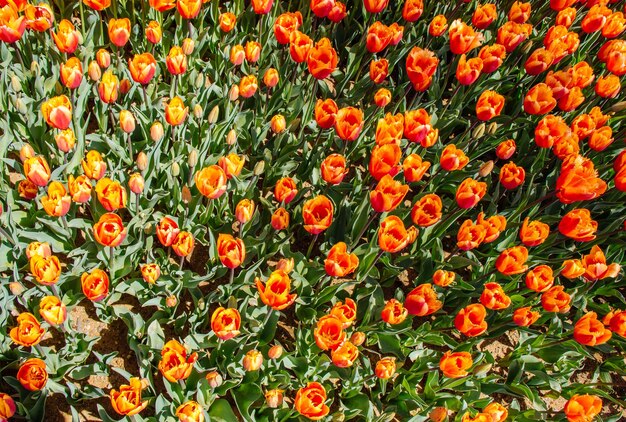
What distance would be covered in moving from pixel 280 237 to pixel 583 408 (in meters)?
1.54

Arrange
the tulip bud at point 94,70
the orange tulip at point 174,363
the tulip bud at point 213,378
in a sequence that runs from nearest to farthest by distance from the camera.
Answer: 1. the orange tulip at point 174,363
2. the tulip bud at point 213,378
3. the tulip bud at point 94,70

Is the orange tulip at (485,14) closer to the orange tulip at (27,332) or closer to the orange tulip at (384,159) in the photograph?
the orange tulip at (384,159)

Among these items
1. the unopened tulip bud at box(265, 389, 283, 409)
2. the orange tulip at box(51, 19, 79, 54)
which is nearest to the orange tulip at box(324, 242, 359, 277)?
the unopened tulip bud at box(265, 389, 283, 409)

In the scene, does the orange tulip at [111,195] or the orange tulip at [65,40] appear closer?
the orange tulip at [111,195]

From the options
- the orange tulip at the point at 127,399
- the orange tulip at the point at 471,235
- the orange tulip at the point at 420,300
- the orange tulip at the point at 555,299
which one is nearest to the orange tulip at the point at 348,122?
the orange tulip at the point at 471,235

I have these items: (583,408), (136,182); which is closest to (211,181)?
(136,182)

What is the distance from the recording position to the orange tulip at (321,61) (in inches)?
103

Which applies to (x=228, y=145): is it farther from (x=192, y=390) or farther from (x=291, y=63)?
(x=192, y=390)

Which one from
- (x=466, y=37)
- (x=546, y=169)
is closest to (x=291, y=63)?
(x=466, y=37)

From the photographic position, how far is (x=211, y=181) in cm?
223

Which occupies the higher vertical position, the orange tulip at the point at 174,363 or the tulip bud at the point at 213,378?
the orange tulip at the point at 174,363

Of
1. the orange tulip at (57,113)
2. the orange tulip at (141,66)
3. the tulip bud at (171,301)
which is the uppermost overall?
the orange tulip at (141,66)

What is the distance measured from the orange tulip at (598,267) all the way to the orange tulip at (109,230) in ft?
6.75

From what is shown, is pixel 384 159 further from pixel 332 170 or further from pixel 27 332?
pixel 27 332
